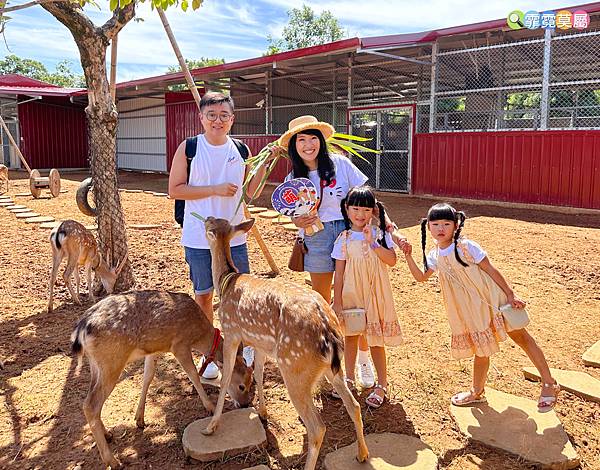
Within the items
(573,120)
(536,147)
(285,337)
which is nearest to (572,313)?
(285,337)

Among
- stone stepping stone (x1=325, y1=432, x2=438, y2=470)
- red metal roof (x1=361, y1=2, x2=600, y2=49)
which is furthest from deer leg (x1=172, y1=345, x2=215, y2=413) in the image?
red metal roof (x1=361, y1=2, x2=600, y2=49)

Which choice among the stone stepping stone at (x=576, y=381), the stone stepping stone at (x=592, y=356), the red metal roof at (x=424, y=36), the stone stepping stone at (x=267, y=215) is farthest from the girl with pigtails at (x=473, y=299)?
the red metal roof at (x=424, y=36)

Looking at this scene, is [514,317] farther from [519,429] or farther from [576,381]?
[576,381]

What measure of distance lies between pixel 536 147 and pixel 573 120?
2423mm

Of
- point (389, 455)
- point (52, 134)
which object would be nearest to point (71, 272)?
point (389, 455)

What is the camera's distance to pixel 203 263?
356 cm

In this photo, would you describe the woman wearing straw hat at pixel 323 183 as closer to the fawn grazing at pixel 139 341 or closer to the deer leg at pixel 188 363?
the fawn grazing at pixel 139 341

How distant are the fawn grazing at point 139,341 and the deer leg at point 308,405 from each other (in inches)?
22.3

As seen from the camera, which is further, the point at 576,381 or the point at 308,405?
the point at 576,381

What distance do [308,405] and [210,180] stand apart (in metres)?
1.68

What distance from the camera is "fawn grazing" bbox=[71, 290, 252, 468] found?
2.80m

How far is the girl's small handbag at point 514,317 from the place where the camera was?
3.03 m

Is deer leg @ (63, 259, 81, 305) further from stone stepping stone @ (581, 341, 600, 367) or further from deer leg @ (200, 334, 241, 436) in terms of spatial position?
stone stepping stone @ (581, 341, 600, 367)

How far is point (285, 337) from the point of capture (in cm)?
268
